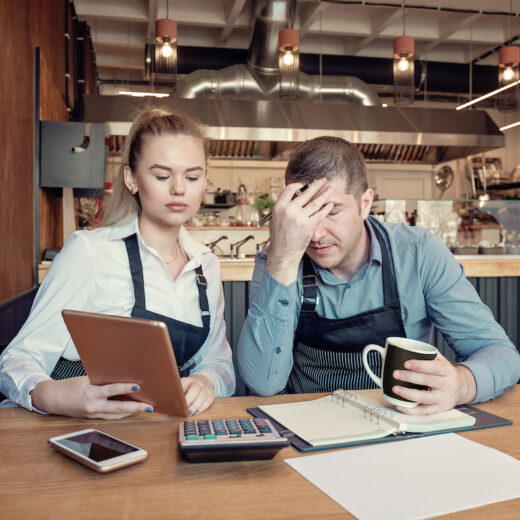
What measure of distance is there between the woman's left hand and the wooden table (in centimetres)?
12

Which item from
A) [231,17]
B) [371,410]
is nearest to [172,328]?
[371,410]

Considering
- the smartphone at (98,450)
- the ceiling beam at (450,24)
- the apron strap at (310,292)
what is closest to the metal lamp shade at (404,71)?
the ceiling beam at (450,24)

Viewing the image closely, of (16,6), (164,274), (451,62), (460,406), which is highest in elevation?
(451,62)

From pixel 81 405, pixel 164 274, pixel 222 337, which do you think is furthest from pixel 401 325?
pixel 81 405

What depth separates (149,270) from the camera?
149 cm

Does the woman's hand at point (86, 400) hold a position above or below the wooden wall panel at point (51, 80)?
below

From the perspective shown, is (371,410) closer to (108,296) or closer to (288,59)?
(108,296)

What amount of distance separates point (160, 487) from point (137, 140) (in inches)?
41.8

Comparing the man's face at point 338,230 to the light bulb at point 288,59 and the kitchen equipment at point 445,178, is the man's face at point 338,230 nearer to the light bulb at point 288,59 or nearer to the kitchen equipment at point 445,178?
the light bulb at point 288,59

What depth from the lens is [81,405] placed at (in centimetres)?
96

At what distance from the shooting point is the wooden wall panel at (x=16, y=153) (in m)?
2.16

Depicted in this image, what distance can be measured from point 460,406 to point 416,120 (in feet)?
17.0

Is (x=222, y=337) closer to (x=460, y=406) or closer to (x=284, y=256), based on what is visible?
(x=284, y=256)

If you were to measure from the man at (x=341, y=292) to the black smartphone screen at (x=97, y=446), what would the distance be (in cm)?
45
